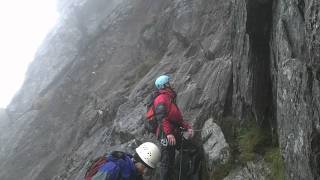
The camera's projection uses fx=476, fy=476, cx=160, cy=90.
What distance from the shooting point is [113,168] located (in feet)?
28.9

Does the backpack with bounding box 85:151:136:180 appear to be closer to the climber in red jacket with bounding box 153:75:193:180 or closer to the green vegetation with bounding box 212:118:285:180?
the climber in red jacket with bounding box 153:75:193:180

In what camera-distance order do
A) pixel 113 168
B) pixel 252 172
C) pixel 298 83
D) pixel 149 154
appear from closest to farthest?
pixel 298 83 < pixel 113 168 < pixel 149 154 < pixel 252 172

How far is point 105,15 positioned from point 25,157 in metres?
12.5

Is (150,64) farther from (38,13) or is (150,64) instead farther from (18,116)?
(38,13)

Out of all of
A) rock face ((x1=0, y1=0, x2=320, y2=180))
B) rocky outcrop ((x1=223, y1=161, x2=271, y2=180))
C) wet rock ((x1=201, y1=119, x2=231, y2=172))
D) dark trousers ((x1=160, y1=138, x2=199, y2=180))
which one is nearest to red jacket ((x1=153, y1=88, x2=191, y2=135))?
dark trousers ((x1=160, y1=138, x2=199, y2=180))

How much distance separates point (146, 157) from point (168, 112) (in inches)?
88.7

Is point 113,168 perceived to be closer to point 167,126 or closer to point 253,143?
point 167,126

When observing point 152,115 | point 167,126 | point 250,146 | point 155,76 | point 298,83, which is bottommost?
point 155,76

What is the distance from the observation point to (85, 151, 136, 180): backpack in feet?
28.7

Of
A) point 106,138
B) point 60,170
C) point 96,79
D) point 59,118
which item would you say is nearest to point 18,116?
point 59,118

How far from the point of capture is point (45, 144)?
25.8 m

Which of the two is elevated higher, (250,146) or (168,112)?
(168,112)

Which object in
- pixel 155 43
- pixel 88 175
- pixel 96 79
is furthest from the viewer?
pixel 96 79

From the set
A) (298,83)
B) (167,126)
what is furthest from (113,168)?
(298,83)
